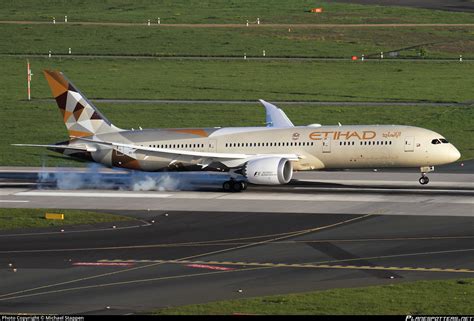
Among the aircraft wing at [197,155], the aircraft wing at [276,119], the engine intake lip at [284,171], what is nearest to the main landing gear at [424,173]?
the aircraft wing at [197,155]

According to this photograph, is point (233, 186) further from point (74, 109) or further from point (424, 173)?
point (424, 173)

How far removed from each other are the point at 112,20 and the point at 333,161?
370 ft

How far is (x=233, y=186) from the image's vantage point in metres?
76.4

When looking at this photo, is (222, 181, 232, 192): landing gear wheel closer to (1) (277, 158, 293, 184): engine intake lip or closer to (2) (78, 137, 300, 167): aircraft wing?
(2) (78, 137, 300, 167): aircraft wing

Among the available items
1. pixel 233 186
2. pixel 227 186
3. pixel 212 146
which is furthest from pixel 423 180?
pixel 212 146

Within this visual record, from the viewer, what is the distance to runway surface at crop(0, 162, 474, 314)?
4844cm

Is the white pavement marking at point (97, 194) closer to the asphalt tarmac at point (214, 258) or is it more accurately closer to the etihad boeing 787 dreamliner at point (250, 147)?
the etihad boeing 787 dreamliner at point (250, 147)

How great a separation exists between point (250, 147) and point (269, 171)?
3.92 meters

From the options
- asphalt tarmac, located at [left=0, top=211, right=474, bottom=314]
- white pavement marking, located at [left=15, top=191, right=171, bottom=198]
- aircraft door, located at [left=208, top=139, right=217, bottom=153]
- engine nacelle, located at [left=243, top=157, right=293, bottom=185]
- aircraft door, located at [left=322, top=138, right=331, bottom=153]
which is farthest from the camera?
aircraft door, located at [left=208, top=139, right=217, bottom=153]

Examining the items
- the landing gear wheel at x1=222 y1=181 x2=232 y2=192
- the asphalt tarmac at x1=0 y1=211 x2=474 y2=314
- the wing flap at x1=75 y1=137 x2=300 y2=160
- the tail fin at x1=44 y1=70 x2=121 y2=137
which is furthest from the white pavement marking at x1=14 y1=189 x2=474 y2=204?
the asphalt tarmac at x1=0 y1=211 x2=474 y2=314

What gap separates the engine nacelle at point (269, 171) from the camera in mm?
74125

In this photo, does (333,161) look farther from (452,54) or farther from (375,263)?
(452,54)

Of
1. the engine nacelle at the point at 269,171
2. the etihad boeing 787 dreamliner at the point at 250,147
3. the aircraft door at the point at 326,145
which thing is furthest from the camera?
the aircraft door at the point at 326,145

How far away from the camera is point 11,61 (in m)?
150
